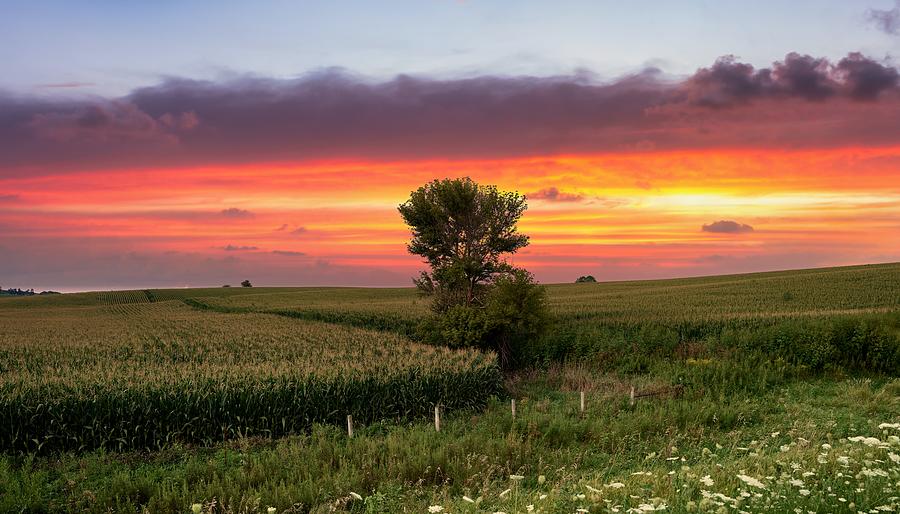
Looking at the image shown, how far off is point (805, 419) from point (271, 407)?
1593 centimetres

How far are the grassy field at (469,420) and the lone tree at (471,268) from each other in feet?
7.64

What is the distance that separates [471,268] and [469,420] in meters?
17.3

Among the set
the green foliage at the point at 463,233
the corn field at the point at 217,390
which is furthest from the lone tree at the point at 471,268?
the corn field at the point at 217,390

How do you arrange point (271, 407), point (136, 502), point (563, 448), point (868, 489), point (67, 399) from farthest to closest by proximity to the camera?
Result: point (271, 407) < point (67, 399) < point (563, 448) < point (136, 502) < point (868, 489)

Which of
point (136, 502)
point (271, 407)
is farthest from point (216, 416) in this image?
point (136, 502)

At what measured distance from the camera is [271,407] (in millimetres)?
19594

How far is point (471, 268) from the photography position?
37406mm

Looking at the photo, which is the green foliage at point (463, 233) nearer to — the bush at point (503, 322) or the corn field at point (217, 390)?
the bush at point (503, 322)

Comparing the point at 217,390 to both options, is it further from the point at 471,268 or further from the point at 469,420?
the point at 471,268

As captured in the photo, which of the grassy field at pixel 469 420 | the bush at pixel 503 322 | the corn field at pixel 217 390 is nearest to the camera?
the grassy field at pixel 469 420

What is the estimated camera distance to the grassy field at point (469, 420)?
10.5m

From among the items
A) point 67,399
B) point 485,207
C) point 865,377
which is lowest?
point 865,377

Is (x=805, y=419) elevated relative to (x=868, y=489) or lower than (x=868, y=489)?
lower

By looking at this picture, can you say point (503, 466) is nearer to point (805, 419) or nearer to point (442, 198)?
point (805, 419)
